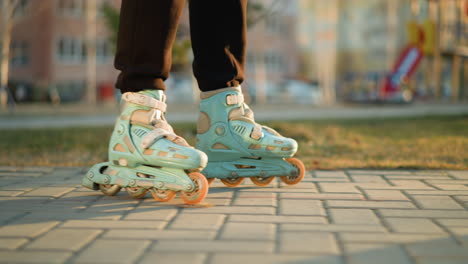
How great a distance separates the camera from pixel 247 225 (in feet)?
5.90

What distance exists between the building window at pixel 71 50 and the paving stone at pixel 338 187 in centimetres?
2853

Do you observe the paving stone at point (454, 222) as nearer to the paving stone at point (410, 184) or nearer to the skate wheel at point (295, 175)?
the paving stone at point (410, 184)

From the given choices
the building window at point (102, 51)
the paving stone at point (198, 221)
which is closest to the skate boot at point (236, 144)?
the paving stone at point (198, 221)

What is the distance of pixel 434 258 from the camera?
4.64 ft

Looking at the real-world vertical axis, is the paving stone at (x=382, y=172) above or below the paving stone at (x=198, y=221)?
above

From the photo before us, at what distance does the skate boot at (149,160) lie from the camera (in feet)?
6.85

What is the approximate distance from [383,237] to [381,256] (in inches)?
8.2

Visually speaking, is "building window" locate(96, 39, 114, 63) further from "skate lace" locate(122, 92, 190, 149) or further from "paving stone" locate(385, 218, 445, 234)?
"paving stone" locate(385, 218, 445, 234)

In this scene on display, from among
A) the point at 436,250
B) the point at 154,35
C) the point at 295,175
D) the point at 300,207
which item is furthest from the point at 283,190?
the point at 436,250

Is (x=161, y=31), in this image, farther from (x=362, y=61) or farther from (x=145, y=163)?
(x=362, y=61)

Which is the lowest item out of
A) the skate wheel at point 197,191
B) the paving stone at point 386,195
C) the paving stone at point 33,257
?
the paving stone at point 33,257

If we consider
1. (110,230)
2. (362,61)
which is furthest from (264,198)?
(362,61)

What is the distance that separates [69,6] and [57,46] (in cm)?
233

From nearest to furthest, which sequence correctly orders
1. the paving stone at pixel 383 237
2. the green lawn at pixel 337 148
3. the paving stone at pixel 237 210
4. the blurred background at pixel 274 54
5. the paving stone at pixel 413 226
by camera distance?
the paving stone at pixel 383 237 → the paving stone at pixel 413 226 → the paving stone at pixel 237 210 → the green lawn at pixel 337 148 → the blurred background at pixel 274 54
